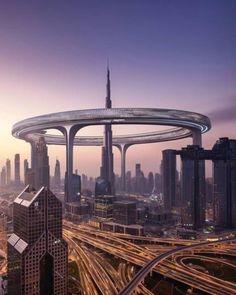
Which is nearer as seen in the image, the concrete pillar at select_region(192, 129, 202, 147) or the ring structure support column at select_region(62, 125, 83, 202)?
the ring structure support column at select_region(62, 125, 83, 202)

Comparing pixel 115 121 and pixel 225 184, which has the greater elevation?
pixel 115 121

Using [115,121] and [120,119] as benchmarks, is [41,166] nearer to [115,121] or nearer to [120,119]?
[115,121]

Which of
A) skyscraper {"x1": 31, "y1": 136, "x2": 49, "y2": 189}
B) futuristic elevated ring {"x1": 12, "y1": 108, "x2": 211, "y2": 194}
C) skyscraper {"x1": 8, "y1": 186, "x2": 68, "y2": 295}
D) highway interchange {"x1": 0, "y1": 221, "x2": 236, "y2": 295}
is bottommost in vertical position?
highway interchange {"x1": 0, "y1": 221, "x2": 236, "y2": 295}

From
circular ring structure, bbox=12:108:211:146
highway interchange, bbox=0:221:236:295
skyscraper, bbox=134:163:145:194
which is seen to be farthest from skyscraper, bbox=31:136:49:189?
skyscraper, bbox=134:163:145:194

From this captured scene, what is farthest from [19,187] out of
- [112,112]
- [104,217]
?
[112,112]

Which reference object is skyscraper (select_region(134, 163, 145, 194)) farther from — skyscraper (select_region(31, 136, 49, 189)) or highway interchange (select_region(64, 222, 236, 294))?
highway interchange (select_region(64, 222, 236, 294))

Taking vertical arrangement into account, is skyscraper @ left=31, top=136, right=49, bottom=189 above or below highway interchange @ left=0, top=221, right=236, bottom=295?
above

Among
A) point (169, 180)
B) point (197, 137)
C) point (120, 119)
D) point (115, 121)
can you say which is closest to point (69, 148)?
point (115, 121)

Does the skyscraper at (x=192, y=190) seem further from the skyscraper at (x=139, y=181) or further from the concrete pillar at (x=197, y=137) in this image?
the skyscraper at (x=139, y=181)

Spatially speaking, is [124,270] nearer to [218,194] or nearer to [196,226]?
[196,226]
